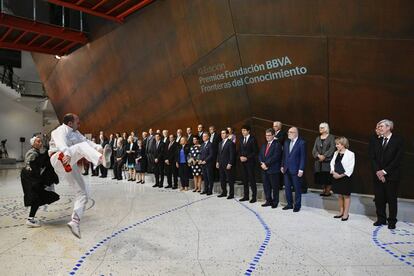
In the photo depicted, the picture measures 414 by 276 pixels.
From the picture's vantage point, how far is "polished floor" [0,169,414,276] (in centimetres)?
338

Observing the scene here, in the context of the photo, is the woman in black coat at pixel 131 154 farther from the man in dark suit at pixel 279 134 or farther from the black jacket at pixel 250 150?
the man in dark suit at pixel 279 134

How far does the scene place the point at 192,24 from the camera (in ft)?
28.4

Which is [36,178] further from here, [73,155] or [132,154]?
[132,154]

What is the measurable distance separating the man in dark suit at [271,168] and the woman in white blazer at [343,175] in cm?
118

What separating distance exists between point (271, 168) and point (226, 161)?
49.4 inches

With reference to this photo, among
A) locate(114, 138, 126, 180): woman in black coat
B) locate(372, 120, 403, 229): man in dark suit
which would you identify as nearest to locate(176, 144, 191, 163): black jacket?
locate(114, 138, 126, 180): woman in black coat

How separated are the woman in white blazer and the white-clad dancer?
11.8 feet

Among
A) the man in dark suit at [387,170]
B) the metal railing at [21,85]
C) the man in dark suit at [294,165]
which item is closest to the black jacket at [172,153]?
the man in dark suit at [294,165]

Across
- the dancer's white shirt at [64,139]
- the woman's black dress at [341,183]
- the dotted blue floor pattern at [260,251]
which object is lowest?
the dotted blue floor pattern at [260,251]

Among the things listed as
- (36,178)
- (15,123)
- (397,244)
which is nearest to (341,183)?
(397,244)

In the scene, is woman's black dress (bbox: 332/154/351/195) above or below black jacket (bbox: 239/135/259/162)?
below

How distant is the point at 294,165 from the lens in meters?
6.01

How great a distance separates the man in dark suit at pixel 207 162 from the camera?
7.76 meters

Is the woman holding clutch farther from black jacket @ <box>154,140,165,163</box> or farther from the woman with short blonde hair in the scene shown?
the woman with short blonde hair
